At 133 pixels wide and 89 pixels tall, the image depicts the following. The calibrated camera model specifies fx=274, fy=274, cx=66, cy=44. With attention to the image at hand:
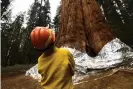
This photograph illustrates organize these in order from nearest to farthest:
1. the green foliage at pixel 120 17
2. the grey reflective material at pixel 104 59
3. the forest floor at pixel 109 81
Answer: the forest floor at pixel 109 81 → the grey reflective material at pixel 104 59 → the green foliage at pixel 120 17

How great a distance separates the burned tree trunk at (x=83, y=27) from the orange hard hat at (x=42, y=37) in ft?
20.7

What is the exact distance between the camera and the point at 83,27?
30.6 feet

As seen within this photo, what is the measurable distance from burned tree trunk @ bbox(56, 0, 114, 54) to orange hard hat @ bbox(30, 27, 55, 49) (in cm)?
632

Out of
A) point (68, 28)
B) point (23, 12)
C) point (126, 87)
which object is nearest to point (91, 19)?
point (68, 28)

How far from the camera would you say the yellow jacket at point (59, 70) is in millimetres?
2468

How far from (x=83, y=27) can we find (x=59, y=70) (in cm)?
691

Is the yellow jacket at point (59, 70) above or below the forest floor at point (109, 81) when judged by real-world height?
above

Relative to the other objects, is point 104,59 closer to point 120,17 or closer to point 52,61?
point 52,61

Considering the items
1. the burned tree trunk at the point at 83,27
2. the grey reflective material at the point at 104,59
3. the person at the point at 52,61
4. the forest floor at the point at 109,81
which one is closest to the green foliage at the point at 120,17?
the burned tree trunk at the point at 83,27

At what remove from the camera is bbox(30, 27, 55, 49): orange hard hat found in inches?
95.4

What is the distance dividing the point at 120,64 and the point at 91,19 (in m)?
2.28

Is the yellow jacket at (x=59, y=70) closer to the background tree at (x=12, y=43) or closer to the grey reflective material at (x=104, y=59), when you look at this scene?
the grey reflective material at (x=104, y=59)

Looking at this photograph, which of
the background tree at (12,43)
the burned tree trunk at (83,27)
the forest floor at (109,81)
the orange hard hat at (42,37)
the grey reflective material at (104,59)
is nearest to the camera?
the orange hard hat at (42,37)

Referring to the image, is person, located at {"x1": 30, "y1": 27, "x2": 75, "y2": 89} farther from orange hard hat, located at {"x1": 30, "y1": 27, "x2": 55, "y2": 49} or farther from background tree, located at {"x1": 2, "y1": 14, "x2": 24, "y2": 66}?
background tree, located at {"x1": 2, "y1": 14, "x2": 24, "y2": 66}
